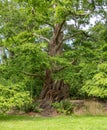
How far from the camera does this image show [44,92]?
56.3 ft

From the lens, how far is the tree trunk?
16.9 meters

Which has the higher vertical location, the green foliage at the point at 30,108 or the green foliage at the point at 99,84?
the green foliage at the point at 99,84

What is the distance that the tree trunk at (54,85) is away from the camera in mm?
16891

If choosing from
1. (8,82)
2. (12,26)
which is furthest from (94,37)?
(8,82)

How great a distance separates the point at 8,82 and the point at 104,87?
4.49 m

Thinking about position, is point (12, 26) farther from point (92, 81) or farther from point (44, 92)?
point (92, 81)

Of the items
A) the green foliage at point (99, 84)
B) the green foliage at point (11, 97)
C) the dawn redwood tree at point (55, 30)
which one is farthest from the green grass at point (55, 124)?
the dawn redwood tree at point (55, 30)

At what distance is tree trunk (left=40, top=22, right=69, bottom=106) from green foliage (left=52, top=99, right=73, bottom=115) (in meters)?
0.91

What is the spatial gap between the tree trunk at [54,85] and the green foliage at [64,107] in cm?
91

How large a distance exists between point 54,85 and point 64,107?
1945mm

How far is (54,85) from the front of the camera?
17.2m

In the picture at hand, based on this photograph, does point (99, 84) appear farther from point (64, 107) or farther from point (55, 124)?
point (55, 124)

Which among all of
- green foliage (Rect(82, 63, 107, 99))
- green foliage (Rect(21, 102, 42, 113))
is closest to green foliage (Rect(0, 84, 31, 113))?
green foliage (Rect(21, 102, 42, 113))

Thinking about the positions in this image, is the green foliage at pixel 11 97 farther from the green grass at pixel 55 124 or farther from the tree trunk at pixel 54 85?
the tree trunk at pixel 54 85
